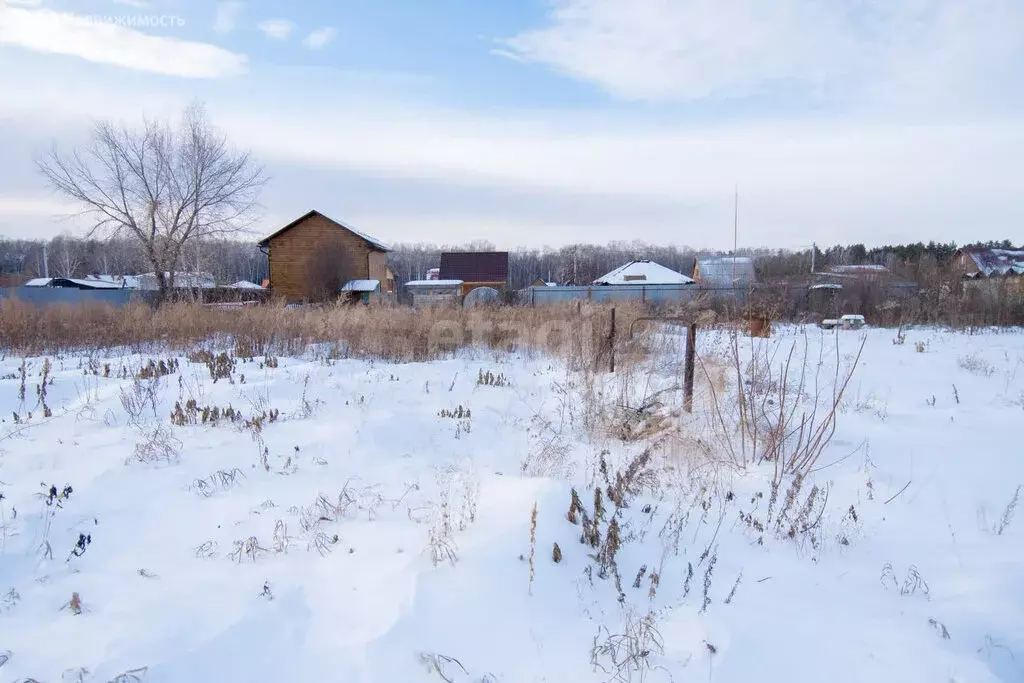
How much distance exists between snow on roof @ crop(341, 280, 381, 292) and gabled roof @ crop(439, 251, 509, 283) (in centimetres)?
1435

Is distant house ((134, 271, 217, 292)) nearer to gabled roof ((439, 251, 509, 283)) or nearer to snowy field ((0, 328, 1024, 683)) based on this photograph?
gabled roof ((439, 251, 509, 283))

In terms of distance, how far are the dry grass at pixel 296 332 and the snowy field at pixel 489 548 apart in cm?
342

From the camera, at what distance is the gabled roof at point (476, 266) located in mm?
41125

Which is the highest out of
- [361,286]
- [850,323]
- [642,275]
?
[642,275]

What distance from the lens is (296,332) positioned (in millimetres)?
9508

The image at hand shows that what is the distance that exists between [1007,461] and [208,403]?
6.67m

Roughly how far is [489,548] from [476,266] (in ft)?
130

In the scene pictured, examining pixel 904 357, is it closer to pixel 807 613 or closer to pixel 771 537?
pixel 771 537

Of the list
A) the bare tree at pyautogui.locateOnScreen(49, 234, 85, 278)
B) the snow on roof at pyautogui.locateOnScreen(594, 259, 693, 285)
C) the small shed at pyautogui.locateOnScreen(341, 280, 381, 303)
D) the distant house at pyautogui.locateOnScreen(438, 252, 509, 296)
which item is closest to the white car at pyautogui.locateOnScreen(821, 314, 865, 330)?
the small shed at pyautogui.locateOnScreen(341, 280, 381, 303)

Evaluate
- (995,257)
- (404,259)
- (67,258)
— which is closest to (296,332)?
(995,257)

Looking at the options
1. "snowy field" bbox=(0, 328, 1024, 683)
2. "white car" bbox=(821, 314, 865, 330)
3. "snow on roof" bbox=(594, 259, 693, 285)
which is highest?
"snow on roof" bbox=(594, 259, 693, 285)

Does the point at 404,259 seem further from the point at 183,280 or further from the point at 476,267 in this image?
the point at 183,280

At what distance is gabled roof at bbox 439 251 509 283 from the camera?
41125 millimetres

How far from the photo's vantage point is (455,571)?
2.25m
